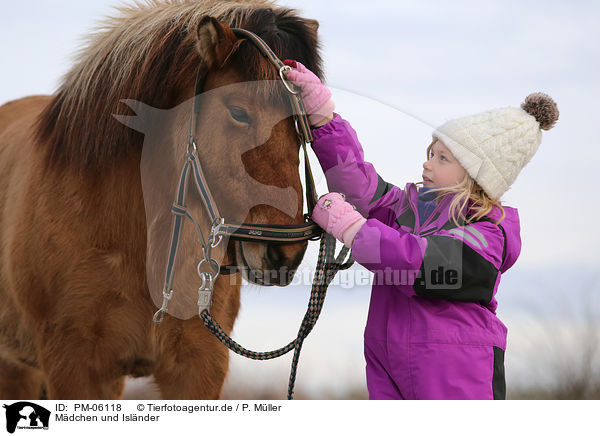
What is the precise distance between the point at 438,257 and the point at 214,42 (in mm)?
956

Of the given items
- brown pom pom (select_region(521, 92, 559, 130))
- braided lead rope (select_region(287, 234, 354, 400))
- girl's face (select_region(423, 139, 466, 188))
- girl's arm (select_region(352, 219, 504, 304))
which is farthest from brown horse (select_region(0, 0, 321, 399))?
brown pom pom (select_region(521, 92, 559, 130))

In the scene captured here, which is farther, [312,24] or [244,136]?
[312,24]

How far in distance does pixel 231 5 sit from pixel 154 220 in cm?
81

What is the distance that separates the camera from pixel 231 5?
207 cm

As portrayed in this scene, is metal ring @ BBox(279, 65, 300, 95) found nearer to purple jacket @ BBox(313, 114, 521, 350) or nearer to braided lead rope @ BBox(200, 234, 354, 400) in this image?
purple jacket @ BBox(313, 114, 521, 350)

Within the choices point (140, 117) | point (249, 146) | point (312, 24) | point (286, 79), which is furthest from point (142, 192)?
point (312, 24)

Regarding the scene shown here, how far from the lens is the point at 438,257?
5.49ft

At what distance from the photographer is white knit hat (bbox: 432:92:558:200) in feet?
5.90

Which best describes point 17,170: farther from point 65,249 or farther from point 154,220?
point 154,220

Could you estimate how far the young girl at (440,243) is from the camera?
1.70 metres

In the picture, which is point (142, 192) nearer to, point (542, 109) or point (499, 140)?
point (499, 140)
